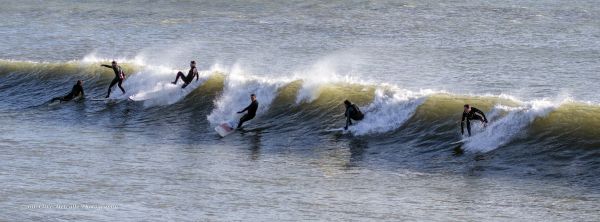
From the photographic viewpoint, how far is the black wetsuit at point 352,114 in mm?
35000

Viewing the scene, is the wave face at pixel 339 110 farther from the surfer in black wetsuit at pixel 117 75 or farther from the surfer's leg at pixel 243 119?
the surfer in black wetsuit at pixel 117 75

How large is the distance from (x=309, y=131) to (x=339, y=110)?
1979 millimetres

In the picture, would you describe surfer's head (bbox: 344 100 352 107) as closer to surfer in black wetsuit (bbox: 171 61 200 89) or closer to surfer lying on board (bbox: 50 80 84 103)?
surfer in black wetsuit (bbox: 171 61 200 89)

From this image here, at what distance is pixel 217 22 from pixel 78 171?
47.2 m

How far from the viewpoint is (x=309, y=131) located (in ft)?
119

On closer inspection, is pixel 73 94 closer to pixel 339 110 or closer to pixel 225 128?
pixel 225 128

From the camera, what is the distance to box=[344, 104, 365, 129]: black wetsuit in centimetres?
3500

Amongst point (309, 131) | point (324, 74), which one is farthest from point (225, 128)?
point (324, 74)

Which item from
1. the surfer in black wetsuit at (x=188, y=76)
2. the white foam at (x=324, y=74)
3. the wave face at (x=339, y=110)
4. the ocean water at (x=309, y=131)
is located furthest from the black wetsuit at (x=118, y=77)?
the white foam at (x=324, y=74)

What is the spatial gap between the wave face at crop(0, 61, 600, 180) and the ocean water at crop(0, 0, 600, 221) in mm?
81

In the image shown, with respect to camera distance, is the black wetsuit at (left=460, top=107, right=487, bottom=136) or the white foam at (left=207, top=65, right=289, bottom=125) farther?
the white foam at (left=207, top=65, right=289, bottom=125)

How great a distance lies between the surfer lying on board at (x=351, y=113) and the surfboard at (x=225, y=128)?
4214mm

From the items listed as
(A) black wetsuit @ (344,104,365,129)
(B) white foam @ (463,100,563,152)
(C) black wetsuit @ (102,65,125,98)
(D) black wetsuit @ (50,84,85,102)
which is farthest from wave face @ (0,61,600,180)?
(D) black wetsuit @ (50,84,85,102)

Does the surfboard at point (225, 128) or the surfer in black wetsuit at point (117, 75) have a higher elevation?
the surfer in black wetsuit at point (117, 75)
